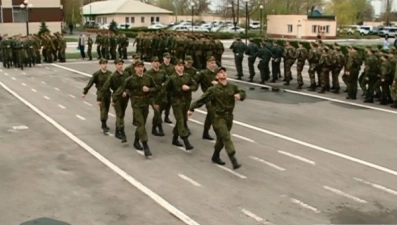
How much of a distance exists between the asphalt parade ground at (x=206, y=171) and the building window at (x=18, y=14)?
42.7 metres

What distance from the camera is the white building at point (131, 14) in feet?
331

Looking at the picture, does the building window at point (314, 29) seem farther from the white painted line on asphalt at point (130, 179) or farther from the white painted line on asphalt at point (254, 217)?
the white painted line on asphalt at point (254, 217)

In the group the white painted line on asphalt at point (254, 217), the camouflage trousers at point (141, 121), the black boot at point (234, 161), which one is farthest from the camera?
the camouflage trousers at point (141, 121)

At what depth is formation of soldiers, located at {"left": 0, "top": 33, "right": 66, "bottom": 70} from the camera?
30.9 m

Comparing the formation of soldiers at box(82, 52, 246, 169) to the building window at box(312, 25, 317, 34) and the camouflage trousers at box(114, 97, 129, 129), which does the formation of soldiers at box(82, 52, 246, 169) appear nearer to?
the camouflage trousers at box(114, 97, 129, 129)

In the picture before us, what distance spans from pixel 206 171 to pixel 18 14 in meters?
51.7

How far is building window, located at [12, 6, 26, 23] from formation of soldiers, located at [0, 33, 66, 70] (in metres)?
25.0

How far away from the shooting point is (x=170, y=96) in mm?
13508

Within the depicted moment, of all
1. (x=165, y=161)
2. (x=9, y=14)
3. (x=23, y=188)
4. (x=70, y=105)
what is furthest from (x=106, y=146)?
(x=9, y=14)

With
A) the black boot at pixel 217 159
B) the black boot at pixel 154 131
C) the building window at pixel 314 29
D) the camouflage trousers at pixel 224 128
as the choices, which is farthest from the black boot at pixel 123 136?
the building window at pixel 314 29

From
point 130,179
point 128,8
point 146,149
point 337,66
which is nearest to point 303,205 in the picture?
point 130,179

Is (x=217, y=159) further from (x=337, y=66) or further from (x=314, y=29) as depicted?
(x=314, y=29)

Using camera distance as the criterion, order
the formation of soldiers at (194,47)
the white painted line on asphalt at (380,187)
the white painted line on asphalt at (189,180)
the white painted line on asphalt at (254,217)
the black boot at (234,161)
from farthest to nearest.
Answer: the formation of soldiers at (194,47), the black boot at (234,161), the white painted line on asphalt at (189,180), the white painted line on asphalt at (380,187), the white painted line on asphalt at (254,217)

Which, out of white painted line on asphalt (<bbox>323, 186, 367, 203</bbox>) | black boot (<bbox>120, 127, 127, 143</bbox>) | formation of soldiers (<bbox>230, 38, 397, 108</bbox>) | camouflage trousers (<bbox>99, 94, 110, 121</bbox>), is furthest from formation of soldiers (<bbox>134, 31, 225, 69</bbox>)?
white painted line on asphalt (<bbox>323, 186, 367, 203</bbox>)
